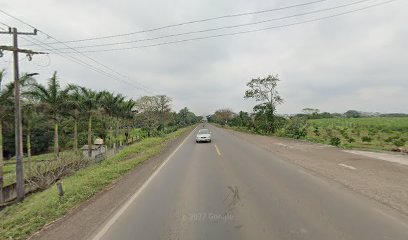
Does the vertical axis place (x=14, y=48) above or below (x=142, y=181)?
above

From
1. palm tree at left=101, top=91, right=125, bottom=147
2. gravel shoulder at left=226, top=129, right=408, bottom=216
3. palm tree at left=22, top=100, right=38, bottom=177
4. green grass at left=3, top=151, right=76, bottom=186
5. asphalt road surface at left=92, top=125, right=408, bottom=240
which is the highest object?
palm tree at left=101, top=91, right=125, bottom=147

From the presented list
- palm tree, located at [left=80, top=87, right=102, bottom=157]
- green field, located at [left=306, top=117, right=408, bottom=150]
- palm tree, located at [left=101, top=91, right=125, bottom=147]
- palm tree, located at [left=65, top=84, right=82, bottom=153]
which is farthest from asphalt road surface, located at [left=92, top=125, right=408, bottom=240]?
palm tree, located at [left=101, top=91, right=125, bottom=147]

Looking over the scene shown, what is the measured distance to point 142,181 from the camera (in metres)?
10.7

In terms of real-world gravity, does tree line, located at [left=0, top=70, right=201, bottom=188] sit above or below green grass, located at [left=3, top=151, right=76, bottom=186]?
above

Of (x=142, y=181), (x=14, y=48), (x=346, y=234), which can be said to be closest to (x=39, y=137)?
(x=14, y=48)

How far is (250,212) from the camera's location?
6.73m

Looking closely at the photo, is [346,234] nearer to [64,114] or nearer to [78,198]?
[78,198]

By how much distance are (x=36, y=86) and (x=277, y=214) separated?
24.4 m

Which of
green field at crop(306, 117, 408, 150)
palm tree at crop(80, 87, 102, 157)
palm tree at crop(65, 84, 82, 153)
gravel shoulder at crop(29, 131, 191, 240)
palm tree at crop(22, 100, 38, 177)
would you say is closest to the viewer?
gravel shoulder at crop(29, 131, 191, 240)

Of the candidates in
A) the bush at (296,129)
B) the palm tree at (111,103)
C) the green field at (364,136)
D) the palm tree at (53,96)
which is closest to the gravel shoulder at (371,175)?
the green field at (364,136)

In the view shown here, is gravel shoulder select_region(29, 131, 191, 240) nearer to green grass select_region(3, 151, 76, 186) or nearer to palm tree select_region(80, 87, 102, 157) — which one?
green grass select_region(3, 151, 76, 186)

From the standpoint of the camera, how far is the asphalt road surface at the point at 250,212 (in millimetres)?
5441

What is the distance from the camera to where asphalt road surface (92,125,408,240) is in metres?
5.44

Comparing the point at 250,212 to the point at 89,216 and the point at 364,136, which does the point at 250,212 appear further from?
the point at 364,136
